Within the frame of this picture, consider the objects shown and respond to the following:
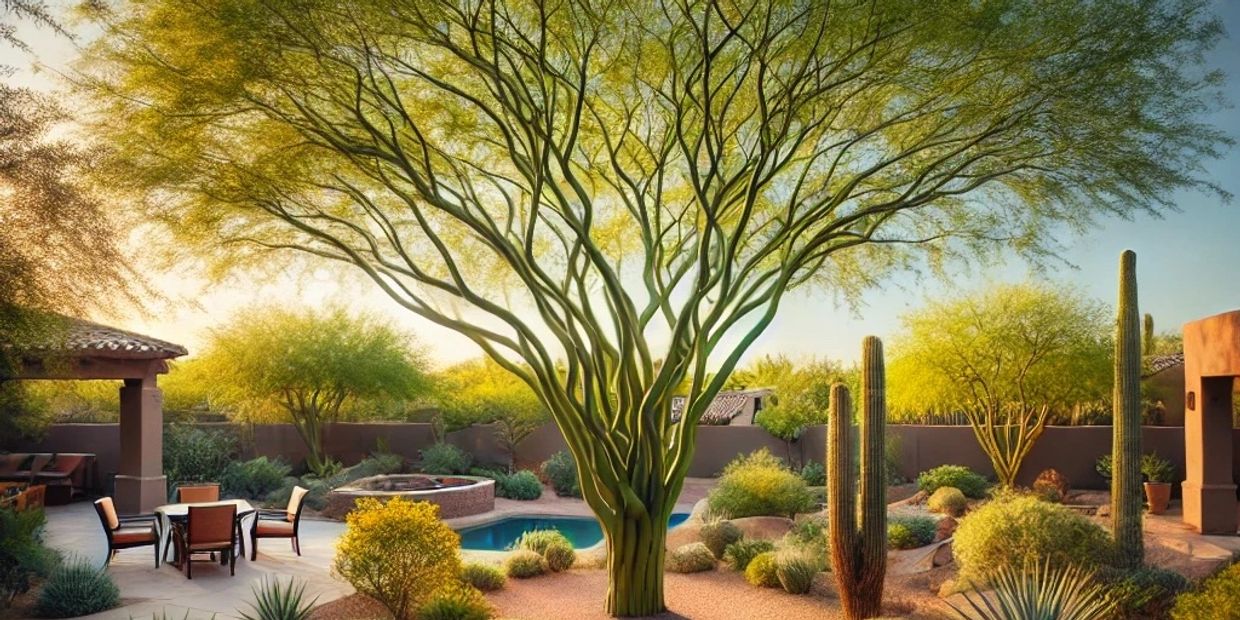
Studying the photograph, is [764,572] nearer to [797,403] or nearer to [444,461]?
[444,461]

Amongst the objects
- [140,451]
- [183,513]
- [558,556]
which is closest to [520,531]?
[558,556]

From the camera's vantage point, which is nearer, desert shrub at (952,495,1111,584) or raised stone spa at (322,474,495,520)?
desert shrub at (952,495,1111,584)

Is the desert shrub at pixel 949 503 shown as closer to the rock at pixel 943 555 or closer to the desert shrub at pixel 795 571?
the rock at pixel 943 555

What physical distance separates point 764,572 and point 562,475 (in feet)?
44.6

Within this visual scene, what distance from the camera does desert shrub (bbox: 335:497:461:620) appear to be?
10789mm

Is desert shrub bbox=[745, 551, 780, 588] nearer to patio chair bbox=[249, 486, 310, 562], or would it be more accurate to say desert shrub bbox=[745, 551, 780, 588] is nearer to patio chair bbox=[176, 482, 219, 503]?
patio chair bbox=[249, 486, 310, 562]

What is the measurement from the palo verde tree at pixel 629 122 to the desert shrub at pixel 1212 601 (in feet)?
16.2

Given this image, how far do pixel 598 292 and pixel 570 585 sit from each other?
4.88 m

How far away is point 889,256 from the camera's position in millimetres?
15555

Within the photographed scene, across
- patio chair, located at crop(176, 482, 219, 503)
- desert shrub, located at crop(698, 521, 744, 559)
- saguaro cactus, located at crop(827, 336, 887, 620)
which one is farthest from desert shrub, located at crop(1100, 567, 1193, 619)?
patio chair, located at crop(176, 482, 219, 503)

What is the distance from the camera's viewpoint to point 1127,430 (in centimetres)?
1226

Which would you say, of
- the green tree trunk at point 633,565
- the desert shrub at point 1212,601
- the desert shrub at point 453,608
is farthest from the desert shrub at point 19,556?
the desert shrub at point 1212,601

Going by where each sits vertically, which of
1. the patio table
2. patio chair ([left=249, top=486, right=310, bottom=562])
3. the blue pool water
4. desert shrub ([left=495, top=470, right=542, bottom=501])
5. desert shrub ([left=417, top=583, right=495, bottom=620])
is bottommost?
the blue pool water

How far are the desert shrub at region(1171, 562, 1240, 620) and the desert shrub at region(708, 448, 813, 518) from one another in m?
8.14
